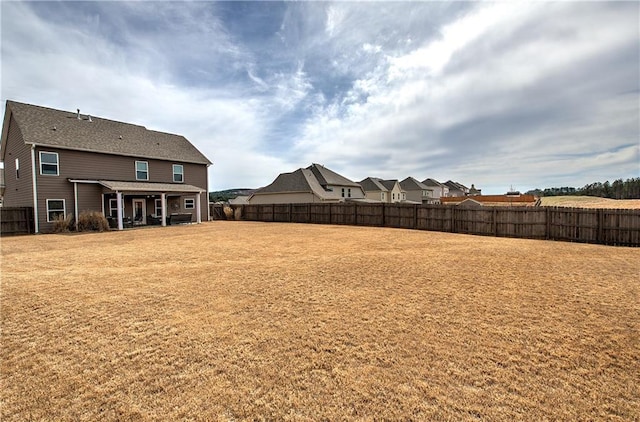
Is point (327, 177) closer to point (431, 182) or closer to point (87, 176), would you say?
point (87, 176)

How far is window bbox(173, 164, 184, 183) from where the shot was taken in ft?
81.3

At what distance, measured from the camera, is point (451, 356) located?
3387 millimetres

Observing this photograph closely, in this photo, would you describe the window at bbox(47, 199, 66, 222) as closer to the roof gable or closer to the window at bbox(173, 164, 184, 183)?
the window at bbox(173, 164, 184, 183)

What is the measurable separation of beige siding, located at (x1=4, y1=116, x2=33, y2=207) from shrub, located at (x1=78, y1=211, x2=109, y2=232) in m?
3.00

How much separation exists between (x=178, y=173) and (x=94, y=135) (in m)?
6.19

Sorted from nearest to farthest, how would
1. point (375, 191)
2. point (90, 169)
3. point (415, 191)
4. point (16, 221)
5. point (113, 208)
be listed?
point (16, 221), point (90, 169), point (113, 208), point (375, 191), point (415, 191)

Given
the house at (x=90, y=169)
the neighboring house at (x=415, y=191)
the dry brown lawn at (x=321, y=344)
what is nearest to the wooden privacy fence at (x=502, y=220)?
the dry brown lawn at (x=321, y=344)

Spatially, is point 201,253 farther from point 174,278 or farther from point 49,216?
point 49,216

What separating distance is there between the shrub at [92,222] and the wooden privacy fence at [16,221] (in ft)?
8.27

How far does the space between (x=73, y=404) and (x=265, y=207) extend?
24.9 meters

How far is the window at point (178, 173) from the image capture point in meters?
24.8

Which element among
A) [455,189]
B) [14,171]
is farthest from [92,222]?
[455,189]

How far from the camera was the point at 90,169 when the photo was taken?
19594mm

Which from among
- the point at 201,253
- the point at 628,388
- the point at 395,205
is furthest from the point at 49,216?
the point at 628,388
